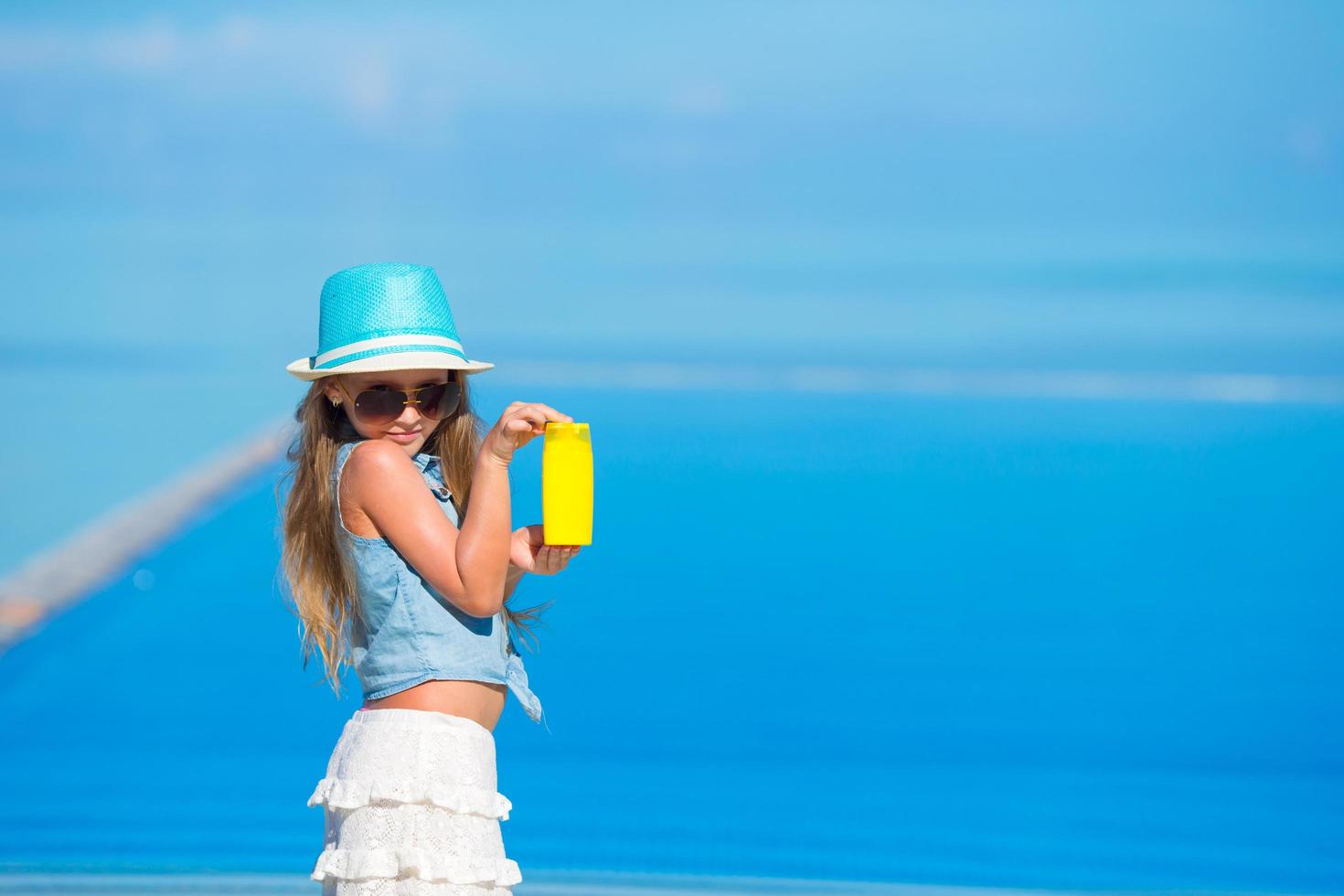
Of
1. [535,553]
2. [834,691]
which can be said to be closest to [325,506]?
[535,553]

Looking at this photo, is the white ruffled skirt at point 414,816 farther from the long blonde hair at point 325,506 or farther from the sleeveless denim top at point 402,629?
the long blonde hair at point 325,506

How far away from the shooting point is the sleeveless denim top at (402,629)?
1.68 metres

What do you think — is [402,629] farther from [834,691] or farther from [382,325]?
[834,691]

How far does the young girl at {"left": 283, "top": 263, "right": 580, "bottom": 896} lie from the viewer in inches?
63.8

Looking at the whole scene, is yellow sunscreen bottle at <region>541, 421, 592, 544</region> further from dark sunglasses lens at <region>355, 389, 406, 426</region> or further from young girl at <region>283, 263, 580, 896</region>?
dark sunglasses lens at <region>355, 389, 406, 426</region>

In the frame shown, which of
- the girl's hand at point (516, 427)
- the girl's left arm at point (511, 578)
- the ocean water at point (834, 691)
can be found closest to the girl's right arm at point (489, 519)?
the girl's hand at point (516, 427)

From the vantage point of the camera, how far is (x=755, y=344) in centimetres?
914

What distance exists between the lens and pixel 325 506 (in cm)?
175

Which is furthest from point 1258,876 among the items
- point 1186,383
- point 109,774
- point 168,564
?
point 1186,383

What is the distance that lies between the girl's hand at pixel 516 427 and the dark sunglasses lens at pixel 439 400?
0.15 m

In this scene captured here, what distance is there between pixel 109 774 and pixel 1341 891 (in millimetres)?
2483

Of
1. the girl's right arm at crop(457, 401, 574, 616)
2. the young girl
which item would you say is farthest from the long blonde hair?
the girl's right arm at crop(457, 401, 574, 616)

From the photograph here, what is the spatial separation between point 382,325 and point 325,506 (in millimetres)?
211

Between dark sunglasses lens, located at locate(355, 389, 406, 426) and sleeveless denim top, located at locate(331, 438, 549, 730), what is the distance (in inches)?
1.7
